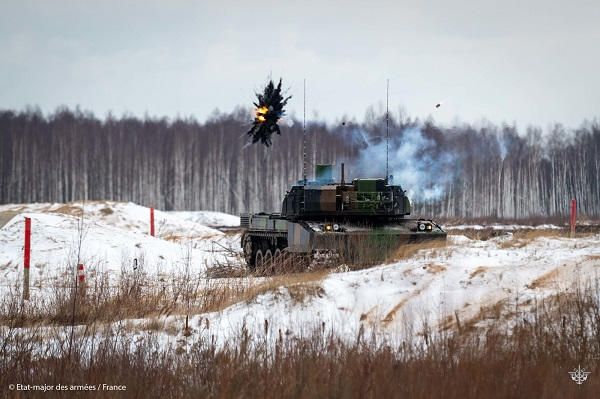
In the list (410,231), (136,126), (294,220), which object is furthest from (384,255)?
(136,126)

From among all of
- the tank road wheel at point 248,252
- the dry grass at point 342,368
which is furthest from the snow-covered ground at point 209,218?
the dry grass at point 342,368

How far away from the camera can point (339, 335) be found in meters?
7.23

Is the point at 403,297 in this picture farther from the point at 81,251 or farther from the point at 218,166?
the point at 218,166

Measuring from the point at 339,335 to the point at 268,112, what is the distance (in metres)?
11.2

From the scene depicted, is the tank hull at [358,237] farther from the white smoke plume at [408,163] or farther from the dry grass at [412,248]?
the white smoke plume at [408,163]

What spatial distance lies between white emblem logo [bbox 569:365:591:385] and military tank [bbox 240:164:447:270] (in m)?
8.18

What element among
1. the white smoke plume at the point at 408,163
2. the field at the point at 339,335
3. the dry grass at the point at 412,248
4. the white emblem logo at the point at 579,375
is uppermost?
the white smoke plume at the point at 408,163

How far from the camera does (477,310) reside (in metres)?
8.32

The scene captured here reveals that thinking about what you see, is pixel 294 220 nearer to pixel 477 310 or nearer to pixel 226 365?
pixel 477 310

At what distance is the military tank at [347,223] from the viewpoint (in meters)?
15.0

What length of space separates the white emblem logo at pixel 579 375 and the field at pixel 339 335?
0.18ft

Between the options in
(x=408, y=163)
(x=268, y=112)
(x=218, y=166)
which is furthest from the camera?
(x=218, y=166)

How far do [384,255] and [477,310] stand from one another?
6522 mm

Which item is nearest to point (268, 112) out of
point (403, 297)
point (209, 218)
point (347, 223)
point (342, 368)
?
point (347, 223)
